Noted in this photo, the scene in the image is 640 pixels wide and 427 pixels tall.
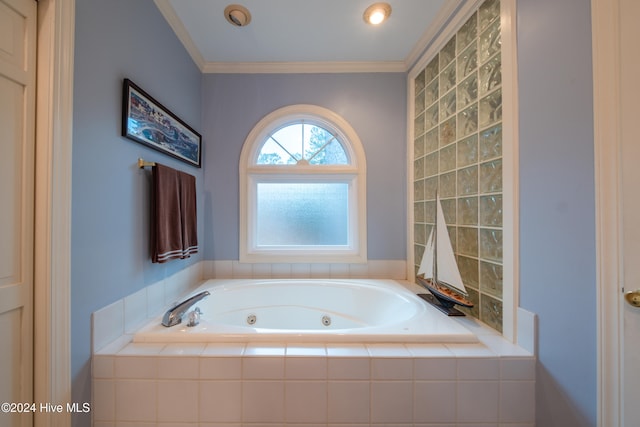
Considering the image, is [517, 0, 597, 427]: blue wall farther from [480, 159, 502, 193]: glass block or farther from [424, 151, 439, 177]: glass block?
[424, 151, 439, 177]: glass block

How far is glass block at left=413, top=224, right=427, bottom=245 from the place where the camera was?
1784 mm

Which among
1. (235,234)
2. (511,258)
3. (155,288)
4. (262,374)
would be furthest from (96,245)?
(511,258)

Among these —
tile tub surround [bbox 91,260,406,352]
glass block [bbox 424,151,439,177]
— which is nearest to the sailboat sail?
glass block [bbox 424,151,439,177]

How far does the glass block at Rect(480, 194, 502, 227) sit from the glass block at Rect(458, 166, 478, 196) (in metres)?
0.09

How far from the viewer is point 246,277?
2.02 m

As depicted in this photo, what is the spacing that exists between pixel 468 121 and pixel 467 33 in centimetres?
50

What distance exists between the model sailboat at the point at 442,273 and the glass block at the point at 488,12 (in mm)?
906

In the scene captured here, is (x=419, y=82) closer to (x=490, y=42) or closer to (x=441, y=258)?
(x=490, y=42)

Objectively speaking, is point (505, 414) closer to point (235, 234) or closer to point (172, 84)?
point (235, 234)

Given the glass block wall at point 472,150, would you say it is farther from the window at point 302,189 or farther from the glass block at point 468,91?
the window at point 302,189

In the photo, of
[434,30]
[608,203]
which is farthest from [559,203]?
[434,30]

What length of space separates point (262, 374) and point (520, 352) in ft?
3.46

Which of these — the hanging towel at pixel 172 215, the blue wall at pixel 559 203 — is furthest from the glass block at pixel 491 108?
the hanging towel at pixel 172 215

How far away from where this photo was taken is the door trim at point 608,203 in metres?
0.70
